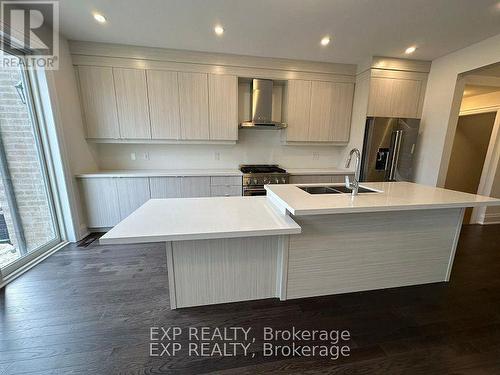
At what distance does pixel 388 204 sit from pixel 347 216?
311 mm

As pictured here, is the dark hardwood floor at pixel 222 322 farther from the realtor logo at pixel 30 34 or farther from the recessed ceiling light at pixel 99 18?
the recessed ceiling light at pixel 99 18

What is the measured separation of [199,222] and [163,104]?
249cm

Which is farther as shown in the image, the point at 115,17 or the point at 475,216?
the point at 475,216

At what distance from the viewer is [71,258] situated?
2420 mm

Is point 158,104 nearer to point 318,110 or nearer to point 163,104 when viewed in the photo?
point 163,104

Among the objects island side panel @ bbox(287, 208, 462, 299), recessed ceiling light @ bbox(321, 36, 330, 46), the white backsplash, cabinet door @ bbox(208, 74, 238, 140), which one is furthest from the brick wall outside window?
recessed ceiling light @ bbox(321, 36, 330, 46)

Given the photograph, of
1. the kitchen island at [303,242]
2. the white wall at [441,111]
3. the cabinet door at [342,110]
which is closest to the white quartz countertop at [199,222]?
the kitchen island at [303,242]

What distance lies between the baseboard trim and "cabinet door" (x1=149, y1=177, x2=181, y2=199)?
127 cm

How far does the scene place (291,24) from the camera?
2.34 m

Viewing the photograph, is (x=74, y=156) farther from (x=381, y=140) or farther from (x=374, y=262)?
(x=381, y=140)

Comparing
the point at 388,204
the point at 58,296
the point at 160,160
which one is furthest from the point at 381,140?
the point at 58,296

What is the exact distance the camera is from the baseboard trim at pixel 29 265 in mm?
1997

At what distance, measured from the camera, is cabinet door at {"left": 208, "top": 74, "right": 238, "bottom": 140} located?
3221mm

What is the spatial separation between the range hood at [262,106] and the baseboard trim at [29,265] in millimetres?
3051
